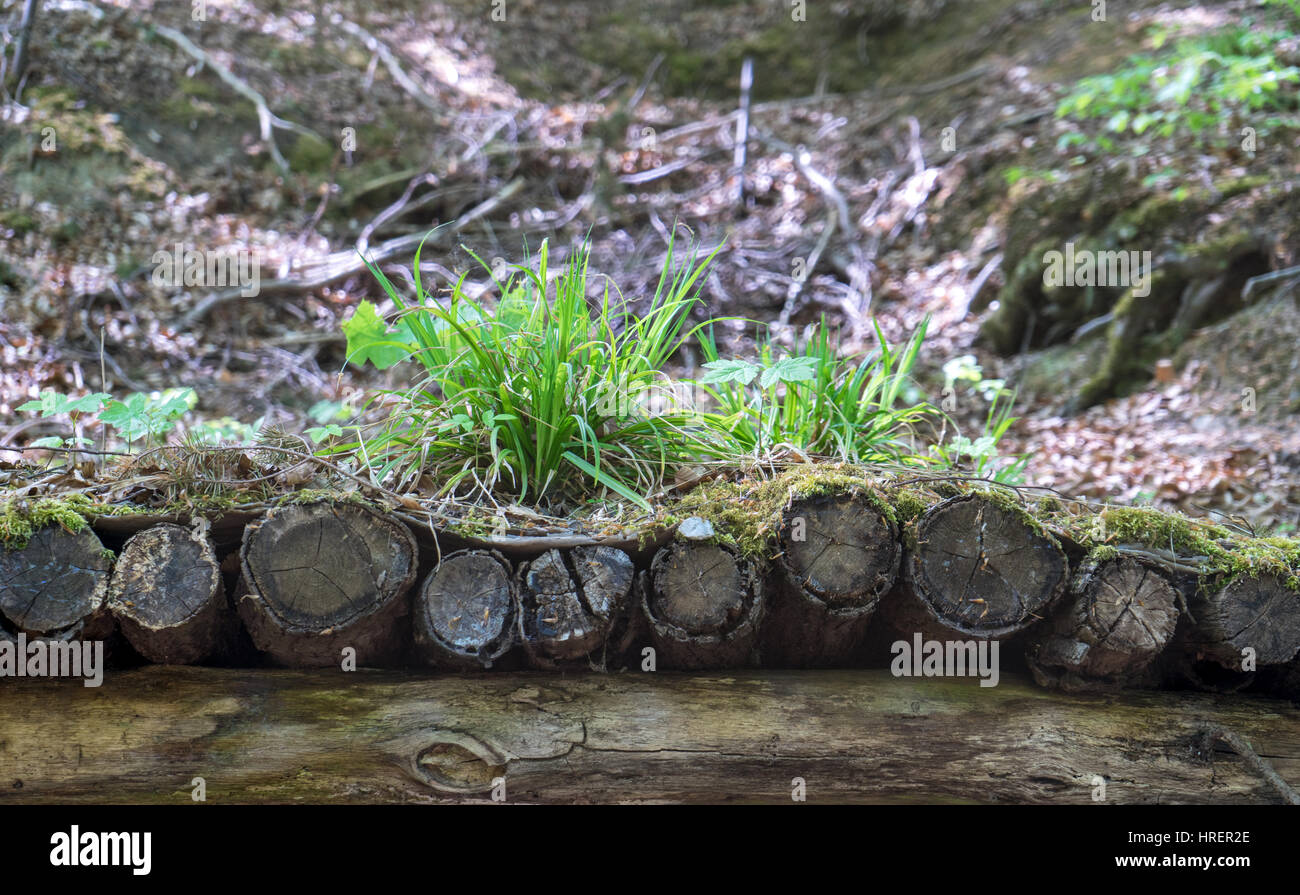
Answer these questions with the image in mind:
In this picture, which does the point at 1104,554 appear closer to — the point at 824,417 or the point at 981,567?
the point at 981,567

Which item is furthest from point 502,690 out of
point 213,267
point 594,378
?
point 213,267

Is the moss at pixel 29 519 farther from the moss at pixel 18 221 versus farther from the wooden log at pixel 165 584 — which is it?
the moss at pixel 18 221

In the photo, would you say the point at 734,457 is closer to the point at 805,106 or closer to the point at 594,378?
the point at 594,378

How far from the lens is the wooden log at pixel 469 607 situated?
2.53 metres

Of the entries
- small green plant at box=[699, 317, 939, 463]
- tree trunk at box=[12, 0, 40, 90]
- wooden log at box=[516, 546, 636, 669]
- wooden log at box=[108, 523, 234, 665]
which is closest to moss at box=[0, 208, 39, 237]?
tree trunk at box=[12, 0, 40, 90]

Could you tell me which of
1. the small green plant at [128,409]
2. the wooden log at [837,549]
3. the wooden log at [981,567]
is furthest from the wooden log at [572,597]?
the small green plant at [128,409]

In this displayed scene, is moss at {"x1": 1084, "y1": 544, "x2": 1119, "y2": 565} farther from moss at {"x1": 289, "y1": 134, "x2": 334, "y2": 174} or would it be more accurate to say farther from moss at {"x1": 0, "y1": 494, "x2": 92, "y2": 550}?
moss at {"x1": 289, "y1": 134, "x2": 334, "y2": 174}

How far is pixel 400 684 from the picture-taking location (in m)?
2.70

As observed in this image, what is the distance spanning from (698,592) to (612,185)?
7118 millimetres

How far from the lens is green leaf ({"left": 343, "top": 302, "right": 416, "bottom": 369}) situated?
2.85 metres

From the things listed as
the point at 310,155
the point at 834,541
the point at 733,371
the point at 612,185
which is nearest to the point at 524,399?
the point at 733,371

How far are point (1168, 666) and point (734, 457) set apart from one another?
1.55m

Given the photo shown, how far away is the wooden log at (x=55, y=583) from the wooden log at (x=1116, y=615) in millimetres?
2728

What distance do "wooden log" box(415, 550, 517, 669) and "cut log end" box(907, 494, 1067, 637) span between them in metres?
1.17
